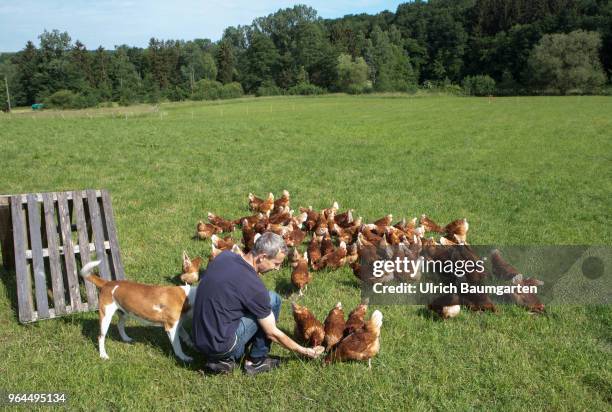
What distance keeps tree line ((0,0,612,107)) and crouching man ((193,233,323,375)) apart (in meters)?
80.0

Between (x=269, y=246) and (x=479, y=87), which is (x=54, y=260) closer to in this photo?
(x=269, y=246)

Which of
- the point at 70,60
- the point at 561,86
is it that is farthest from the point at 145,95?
the point at 561,86

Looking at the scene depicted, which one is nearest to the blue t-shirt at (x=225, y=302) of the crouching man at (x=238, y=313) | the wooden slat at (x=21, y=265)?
the crouching man at (x=238, y=313)

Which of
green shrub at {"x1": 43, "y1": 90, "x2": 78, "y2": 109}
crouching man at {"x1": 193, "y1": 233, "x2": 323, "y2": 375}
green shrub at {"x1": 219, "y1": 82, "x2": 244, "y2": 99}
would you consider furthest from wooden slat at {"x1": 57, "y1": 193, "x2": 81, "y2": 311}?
green shrub at {"x1": 219, "y1": 82, "x2": 244, "y2": 99}

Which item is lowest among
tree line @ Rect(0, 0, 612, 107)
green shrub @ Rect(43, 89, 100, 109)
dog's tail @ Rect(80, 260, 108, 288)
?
dog's tail @ Rect(80, 260, 108, 288)

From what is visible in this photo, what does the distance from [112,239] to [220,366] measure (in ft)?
8.58

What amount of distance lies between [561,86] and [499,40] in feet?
143

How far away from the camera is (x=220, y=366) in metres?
4.55

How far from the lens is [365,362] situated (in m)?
4.82

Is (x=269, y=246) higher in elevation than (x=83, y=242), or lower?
higher

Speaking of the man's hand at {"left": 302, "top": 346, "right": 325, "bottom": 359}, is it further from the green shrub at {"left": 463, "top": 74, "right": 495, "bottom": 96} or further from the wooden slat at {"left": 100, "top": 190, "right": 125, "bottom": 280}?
the green shrub at {"left": 463, "top": 74, "right": 495, "bottom": 96}

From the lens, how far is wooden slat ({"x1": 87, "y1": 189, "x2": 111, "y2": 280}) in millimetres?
5914

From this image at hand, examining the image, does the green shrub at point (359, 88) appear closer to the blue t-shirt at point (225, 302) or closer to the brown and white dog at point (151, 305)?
the brown and white dog at point (151, 305)

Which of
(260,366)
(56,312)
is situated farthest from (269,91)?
(260,366)
